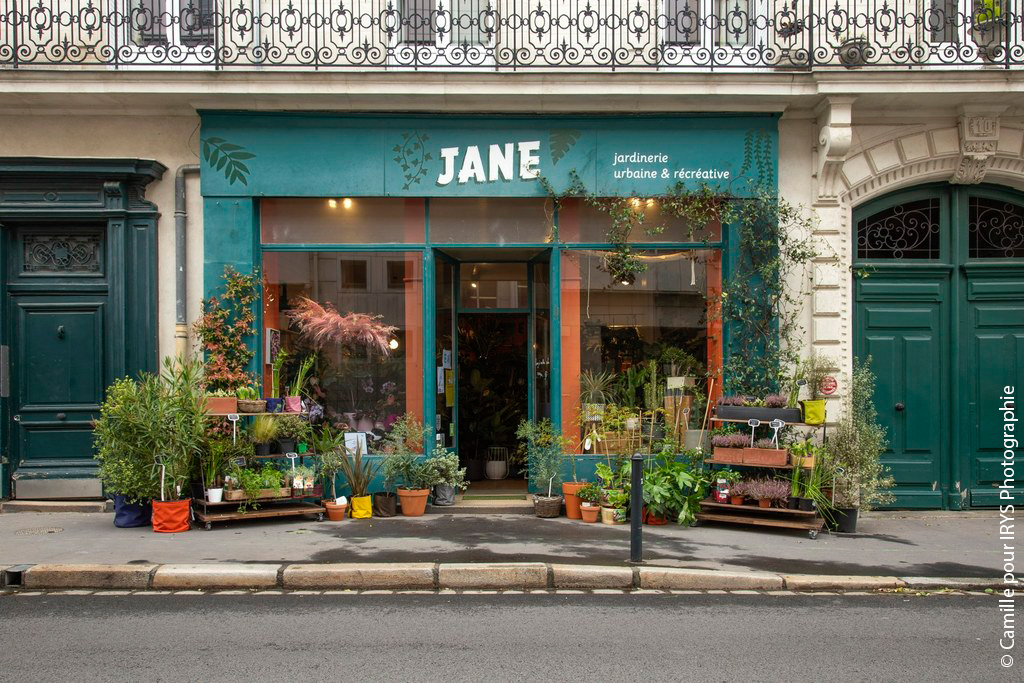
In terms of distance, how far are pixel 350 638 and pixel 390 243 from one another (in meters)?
5.75

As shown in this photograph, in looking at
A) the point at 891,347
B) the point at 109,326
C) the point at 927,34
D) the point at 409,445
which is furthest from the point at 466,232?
the point at 927,34

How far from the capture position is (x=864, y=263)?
10.4 m

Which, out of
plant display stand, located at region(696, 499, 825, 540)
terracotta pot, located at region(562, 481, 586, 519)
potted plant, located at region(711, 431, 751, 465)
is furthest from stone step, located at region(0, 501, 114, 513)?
potted plant, located at region(711, 431, 751, 465)

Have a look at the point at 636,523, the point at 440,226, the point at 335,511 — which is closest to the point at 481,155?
the point at 440,226

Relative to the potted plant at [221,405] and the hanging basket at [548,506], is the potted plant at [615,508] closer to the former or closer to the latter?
the hanging basket at [548,506]

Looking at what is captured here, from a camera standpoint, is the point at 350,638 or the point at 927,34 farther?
the point at 927,34

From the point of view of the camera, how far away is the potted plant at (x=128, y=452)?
28.1ft

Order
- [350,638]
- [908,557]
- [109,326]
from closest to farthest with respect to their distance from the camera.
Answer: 1. [350,638]
2. [908,557]
3. [109,326]

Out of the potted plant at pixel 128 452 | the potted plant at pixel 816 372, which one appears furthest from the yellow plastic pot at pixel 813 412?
the potted plant at pixel 128 452

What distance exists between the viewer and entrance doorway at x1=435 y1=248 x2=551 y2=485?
1091 cm

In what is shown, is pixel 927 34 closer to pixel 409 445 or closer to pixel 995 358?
pixel 995 358

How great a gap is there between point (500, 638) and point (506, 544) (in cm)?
249

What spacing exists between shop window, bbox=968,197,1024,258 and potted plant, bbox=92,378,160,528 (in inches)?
392

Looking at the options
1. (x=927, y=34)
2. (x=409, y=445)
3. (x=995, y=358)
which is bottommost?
(x=409, y=445)
